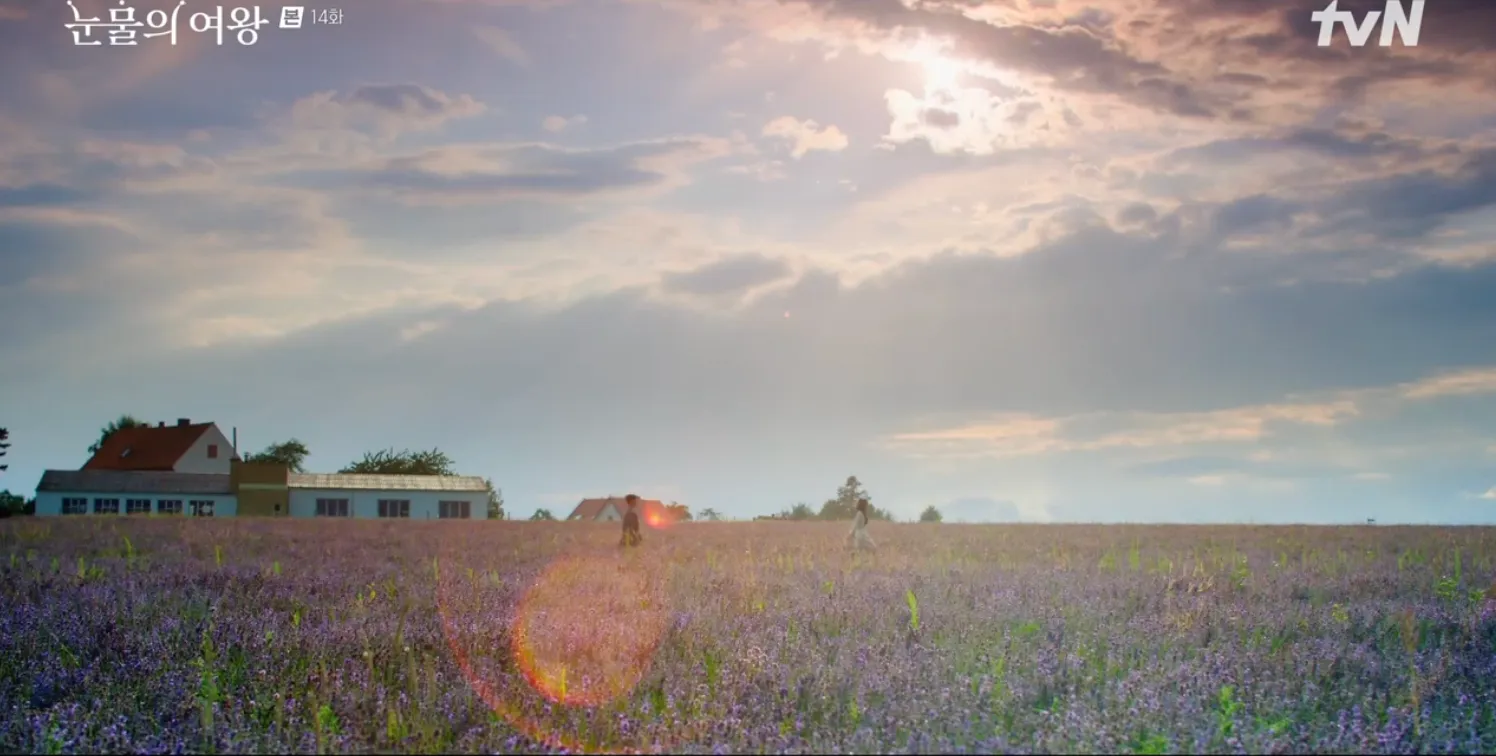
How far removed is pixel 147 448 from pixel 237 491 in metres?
12.7

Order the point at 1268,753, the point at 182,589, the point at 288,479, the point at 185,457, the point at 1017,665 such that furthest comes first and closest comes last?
the point at 185,457 → the point at 288,479 → the point at 182,589 → the point at 1017,665 → the point at 1268,753

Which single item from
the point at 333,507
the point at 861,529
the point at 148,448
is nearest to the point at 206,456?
the point at 148,448

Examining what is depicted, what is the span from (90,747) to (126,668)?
1547 mm

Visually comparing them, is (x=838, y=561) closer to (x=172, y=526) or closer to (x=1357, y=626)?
(x=1357, y=626)

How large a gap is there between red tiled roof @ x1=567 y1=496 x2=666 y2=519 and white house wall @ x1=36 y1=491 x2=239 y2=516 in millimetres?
18615

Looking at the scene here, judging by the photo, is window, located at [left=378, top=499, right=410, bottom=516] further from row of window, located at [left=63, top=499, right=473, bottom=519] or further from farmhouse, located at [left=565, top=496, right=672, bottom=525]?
farmhouse, located at [left=565, top=496, right=672, bottom=525]

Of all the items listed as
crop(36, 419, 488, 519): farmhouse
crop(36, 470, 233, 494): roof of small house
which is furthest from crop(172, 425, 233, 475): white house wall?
crop(36, 470, 233, 494): roof of small house

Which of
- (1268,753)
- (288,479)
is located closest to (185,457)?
(288,479)

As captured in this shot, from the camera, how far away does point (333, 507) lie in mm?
53312

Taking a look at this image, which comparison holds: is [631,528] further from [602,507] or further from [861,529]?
[602,507]

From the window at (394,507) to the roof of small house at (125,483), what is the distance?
695 cm

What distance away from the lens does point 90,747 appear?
15.0 ft

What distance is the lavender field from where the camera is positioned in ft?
15.4

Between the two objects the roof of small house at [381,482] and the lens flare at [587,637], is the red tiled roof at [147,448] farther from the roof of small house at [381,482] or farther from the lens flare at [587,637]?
the lens flare at [587,637]
